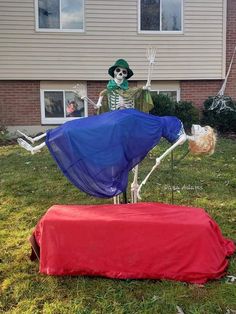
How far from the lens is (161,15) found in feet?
44.0

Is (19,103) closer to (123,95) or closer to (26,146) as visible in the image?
(123,95)

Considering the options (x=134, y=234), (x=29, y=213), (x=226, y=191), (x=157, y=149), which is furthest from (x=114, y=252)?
(x=157, y=149)

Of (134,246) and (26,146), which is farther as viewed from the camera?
(26,146)

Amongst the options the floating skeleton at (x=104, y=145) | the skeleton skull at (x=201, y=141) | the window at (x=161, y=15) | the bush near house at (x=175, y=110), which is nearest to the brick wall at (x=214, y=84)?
the bush near house at (x=175, y=110)

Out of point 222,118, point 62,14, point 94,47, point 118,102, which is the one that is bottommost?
point 222,118

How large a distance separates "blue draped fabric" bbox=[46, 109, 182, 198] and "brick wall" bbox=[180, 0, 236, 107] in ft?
30.7

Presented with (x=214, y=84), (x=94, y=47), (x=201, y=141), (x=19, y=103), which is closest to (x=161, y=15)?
(x=94, y=47)

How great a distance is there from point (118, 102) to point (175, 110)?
282 inches

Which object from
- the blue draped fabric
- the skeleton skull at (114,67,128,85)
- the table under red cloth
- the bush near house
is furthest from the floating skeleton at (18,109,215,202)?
the bush near house

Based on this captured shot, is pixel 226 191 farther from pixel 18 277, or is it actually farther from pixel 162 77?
pixel 162 77

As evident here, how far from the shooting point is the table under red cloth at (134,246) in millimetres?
3883

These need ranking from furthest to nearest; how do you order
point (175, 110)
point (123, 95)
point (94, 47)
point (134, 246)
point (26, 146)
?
point (94, 47) < point (175, 110) < point (123, 95) < point (26, 146) < point (134, 246)

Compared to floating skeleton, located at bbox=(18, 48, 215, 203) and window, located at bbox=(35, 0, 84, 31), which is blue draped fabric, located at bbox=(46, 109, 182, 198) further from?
window, located at bbox=(35, 0, 84, 31)

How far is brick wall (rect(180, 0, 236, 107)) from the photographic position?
13.5 meters
